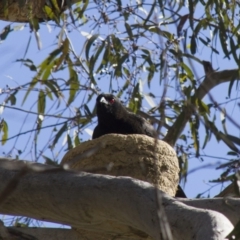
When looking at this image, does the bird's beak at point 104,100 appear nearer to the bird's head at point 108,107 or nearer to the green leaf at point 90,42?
the bird's head at point 108,107

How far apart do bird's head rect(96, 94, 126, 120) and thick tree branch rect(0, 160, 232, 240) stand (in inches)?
95.1

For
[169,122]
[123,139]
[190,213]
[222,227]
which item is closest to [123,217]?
[190,213]

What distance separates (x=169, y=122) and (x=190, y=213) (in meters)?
2.97

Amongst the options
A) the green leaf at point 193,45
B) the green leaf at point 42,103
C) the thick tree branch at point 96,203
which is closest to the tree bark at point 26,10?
the green leaf at point 42,103

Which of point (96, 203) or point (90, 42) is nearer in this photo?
point (96, 203)

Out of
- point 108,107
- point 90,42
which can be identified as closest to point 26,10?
point 90,42

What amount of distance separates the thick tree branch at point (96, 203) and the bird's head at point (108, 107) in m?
2.42

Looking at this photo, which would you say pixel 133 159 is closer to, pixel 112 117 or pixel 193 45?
pixel 193 45

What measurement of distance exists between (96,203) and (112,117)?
2857mm

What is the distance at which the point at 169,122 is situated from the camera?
17.9 ft

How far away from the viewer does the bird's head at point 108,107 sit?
18.5 feet

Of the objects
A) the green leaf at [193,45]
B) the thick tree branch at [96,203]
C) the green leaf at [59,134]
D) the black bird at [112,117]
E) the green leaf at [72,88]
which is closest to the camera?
the thick tree branch at [96,203]

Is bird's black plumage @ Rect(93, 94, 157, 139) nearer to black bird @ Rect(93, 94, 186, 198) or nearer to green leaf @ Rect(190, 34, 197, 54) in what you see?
black bird @ Rect(93, 94, 186, 198)

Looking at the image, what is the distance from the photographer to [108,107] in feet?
18.4
